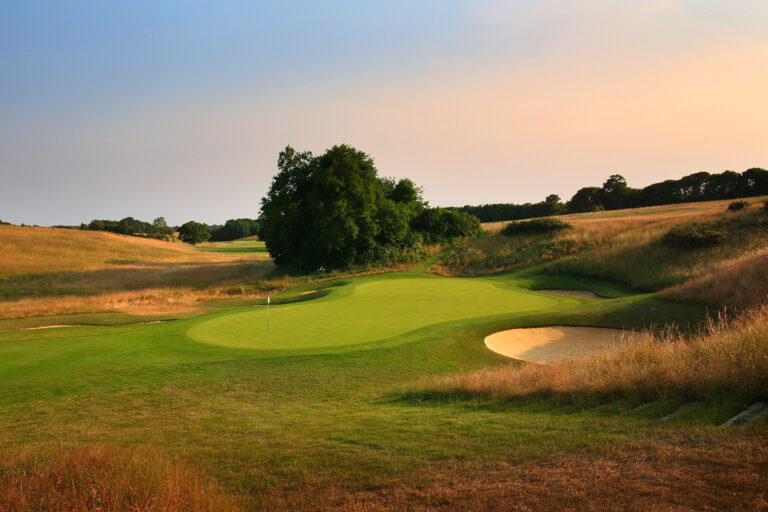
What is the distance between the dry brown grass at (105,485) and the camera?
328 cm

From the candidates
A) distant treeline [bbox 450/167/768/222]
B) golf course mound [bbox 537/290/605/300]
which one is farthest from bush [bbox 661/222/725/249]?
distant treeline [bbox 450/167/768/222]

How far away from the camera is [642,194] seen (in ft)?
238

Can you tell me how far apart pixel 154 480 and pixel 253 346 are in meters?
8.34

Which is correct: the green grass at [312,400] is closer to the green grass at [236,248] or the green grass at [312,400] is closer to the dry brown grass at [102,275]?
the dry brown grass at [102,275]

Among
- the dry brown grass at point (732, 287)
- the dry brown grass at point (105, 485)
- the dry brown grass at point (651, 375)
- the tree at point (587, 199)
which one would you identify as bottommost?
the dry brown grass at point (732, 287)

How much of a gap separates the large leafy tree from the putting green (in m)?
17.1

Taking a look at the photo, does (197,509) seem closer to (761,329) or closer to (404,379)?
(404,379)

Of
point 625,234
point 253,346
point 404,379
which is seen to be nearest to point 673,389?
point 404,379

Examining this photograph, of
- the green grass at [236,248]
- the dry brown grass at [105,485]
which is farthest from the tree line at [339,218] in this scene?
the green grass at [236,248]

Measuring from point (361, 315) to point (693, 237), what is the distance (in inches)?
805

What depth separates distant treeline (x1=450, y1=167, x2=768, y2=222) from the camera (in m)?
61.4

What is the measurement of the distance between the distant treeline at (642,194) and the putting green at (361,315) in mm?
58919

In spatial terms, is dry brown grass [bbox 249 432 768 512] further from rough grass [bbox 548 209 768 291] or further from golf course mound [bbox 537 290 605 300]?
rough grass [bbox 548 209 768 291]

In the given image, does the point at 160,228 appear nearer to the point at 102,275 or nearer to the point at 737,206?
the point at 102,275
